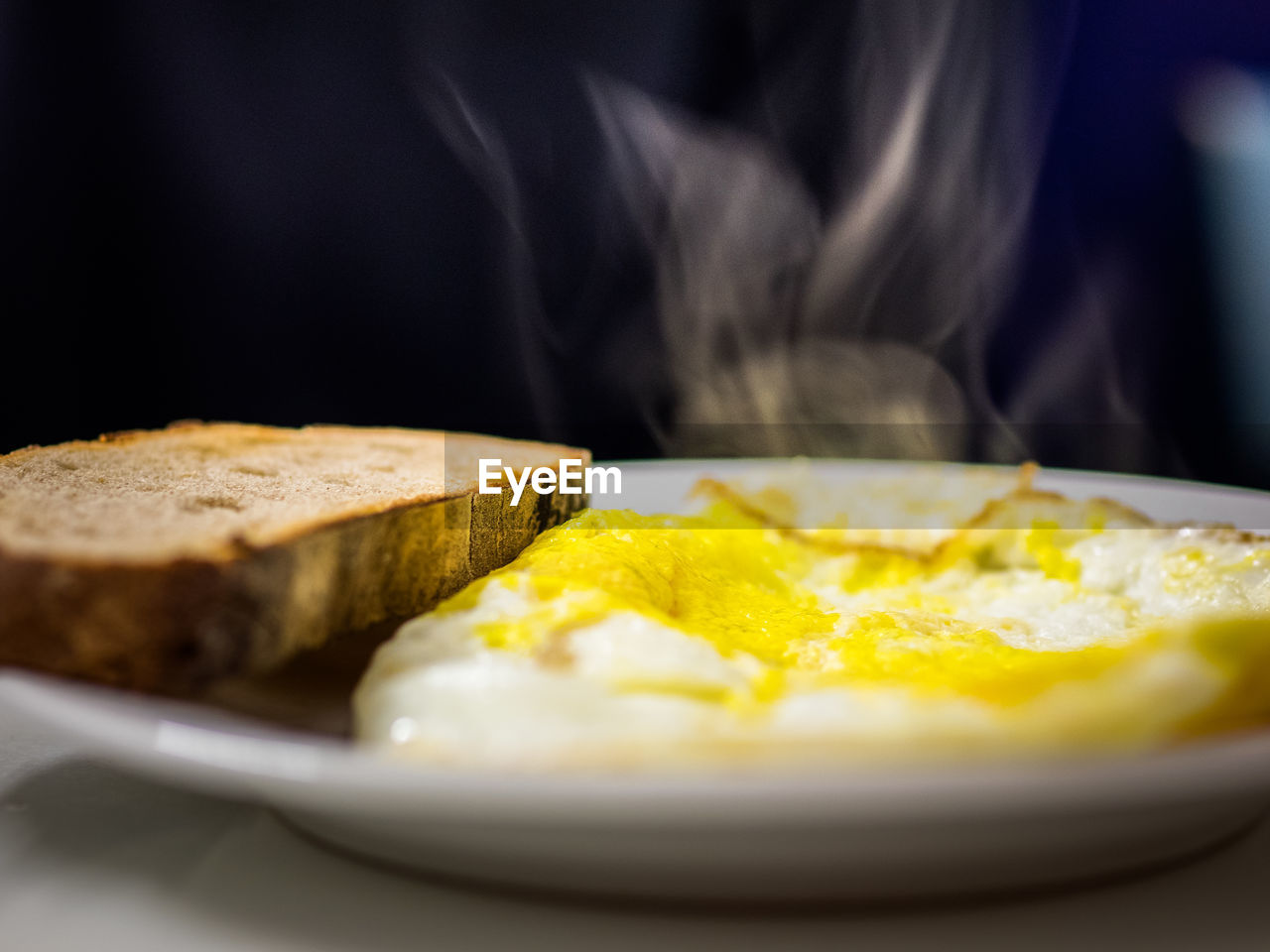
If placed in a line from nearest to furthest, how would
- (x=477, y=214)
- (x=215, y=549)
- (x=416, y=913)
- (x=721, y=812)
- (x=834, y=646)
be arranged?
(x=721, y=812) → (x=416, y=913) → (x=215, y=549) → (x=834, y=646) → (x=477, y=214)

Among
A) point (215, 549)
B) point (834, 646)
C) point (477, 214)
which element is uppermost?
point (215, 549)

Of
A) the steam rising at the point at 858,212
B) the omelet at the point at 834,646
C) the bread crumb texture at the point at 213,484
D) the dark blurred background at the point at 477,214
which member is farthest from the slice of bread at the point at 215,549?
the steam rising at the point at 858,212

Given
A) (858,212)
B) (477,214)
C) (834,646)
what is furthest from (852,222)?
(834,646)

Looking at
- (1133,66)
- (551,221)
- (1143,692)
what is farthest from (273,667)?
(1133,66)

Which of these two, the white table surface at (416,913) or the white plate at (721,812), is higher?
the white plate at (721,812)

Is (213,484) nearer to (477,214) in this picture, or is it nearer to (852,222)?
(477,214)

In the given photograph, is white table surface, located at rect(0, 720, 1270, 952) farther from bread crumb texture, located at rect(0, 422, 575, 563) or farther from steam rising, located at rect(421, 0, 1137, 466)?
steam rising, located at rect(421, 0, 1137, 466)

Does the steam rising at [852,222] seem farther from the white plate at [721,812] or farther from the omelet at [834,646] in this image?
the white plate at [721,812]
